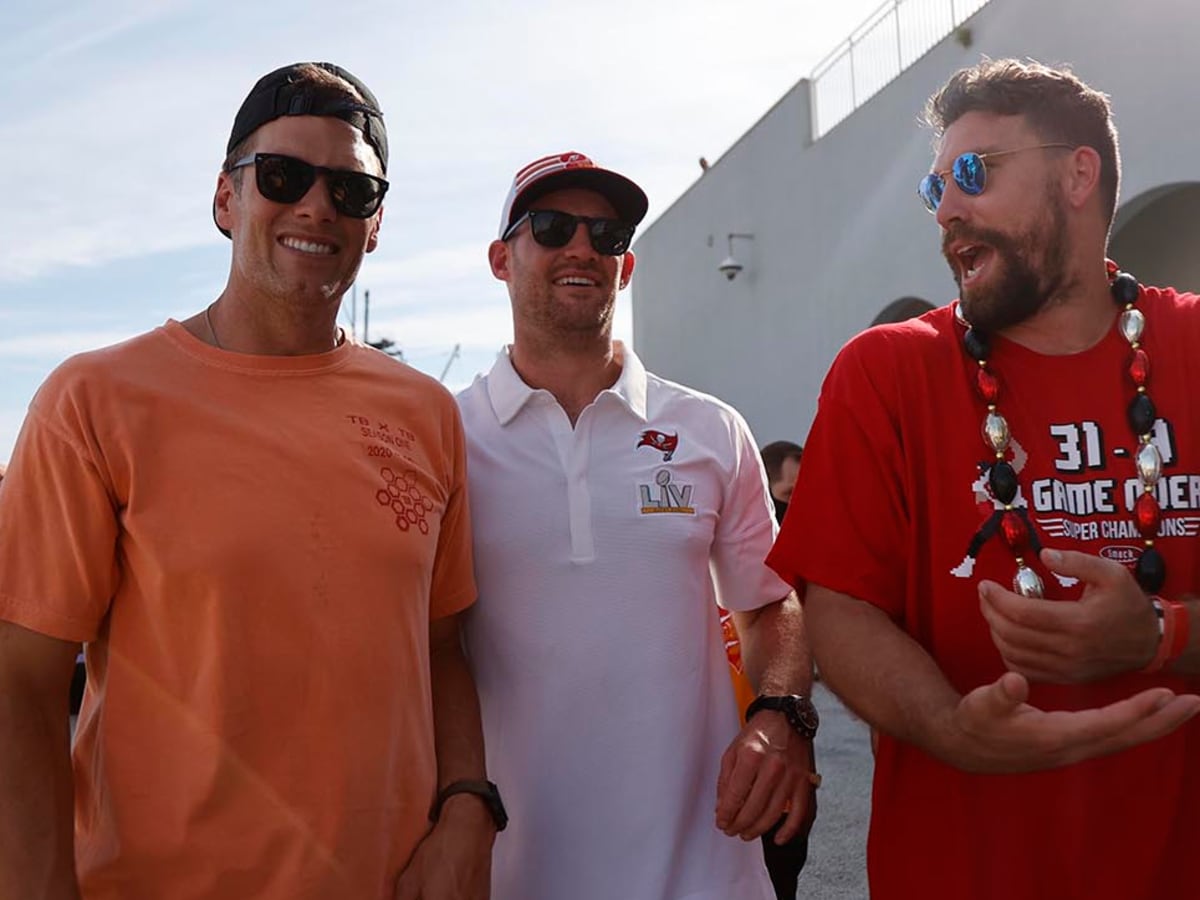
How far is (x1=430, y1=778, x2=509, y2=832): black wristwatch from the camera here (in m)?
2.14

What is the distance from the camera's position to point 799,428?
14820 millimetres

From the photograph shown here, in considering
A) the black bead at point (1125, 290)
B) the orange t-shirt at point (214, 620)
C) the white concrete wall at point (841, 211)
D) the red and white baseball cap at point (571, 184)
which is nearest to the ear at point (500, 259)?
the red and white baseball cap at point (571, 184)

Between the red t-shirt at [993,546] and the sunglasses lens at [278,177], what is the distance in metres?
1.10

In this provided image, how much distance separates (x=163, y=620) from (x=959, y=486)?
4.61ft

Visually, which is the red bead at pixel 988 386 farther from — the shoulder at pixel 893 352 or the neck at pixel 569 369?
the neck at pixel 569 369

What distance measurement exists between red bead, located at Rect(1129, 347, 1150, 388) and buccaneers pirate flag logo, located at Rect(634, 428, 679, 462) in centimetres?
101

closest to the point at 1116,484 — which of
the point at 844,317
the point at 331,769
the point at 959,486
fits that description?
the point at 959,486

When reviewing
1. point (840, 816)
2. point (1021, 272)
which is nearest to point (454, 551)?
point (1021, 272)

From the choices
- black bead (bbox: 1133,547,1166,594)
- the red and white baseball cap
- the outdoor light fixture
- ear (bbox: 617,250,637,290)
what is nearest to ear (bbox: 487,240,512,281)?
the red and white baseball cap

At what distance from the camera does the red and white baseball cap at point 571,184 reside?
2842 millimetres

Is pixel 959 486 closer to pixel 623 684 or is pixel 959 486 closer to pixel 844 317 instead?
pixel 623 684

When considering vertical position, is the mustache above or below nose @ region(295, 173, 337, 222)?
below

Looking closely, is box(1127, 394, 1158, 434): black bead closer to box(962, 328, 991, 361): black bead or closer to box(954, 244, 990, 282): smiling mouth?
box(962, 328, 991, 361): black bead

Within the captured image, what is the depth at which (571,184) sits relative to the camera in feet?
9.40
